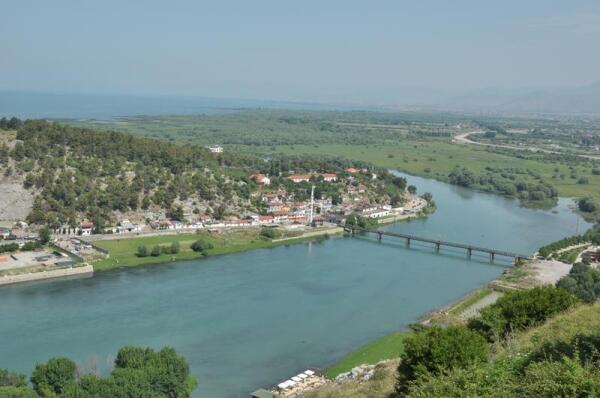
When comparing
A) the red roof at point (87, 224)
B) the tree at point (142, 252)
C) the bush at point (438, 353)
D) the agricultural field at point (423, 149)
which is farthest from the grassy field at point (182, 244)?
the agricultural field at point (423, 149)

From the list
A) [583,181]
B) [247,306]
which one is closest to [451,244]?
[247,306]

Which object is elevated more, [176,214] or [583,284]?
[176,214]

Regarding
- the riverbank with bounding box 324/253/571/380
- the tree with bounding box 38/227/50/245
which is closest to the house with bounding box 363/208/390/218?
the riverbank with bounding box 324/253/571/380

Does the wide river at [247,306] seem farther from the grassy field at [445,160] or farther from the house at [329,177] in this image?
the grassy field at [445,160]

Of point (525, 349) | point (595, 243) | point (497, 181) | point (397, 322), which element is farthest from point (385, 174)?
point (525, 349)

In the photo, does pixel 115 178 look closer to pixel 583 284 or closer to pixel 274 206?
pixel 274 206

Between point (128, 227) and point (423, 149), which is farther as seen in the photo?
point (423, 149)
